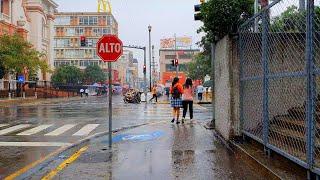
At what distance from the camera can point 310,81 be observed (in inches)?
238

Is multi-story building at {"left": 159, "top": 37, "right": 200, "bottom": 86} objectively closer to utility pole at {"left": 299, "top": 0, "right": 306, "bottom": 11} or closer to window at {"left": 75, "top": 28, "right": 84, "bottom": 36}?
window at {"left": 75, "top": 28, "right": 84, "bottom": 36}

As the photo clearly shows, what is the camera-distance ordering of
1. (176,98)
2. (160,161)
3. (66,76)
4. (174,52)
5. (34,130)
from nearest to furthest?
(160,161)
(34,130)
(176,98)
(66,76)
(174,52)

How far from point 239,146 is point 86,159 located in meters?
2.98

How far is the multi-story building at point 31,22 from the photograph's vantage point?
64.8 meters

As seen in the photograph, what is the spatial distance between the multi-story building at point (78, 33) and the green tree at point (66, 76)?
29418mm

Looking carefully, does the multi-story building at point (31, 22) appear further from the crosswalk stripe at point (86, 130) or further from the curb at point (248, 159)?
the curb at point (248, 159)

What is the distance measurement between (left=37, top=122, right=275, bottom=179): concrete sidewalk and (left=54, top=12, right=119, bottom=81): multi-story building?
406ft

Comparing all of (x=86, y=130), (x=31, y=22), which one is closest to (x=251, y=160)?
(x=86, y=130)

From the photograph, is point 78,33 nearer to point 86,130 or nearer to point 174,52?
point 174,52

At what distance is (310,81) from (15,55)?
162 feet

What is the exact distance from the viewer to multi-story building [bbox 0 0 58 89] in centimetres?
6481

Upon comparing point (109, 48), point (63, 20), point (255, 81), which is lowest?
point (255, 81)

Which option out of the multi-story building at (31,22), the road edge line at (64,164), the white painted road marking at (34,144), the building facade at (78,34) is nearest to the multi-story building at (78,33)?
the building facade at (78,34)

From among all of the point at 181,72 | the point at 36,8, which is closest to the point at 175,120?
the point at 36,8
